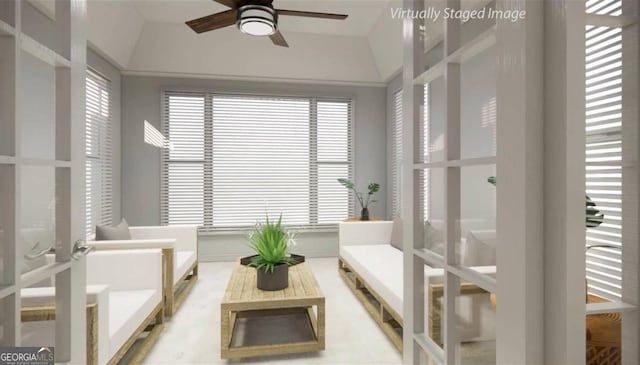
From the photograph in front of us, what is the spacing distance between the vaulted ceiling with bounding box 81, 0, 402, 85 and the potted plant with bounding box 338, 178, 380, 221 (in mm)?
1541

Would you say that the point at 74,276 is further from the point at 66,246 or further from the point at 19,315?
the point at 19,315

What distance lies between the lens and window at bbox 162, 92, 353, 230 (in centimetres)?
470

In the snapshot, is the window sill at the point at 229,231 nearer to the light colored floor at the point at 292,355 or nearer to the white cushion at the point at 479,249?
the light colored floor at the point at 292,355

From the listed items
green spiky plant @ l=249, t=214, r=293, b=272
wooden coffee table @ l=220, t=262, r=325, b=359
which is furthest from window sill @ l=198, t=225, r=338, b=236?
green spiky plant @ l=249, t=214, r=293, b=272

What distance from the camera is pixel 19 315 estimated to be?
77 centimetres

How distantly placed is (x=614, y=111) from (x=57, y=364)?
1537 millimetres

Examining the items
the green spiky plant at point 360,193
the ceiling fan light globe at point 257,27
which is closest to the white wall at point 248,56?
the green spiky plant at point 360,193

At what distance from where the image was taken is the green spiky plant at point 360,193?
15.7 feet

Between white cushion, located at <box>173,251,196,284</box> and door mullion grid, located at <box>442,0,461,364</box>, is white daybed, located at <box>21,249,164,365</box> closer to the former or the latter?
white cushion, located at <box>173,251,196,284</box>

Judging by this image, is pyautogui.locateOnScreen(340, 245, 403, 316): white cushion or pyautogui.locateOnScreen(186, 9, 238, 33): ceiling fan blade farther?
pyautogui.locateOnScreen(186, 9, 238, 33): ceiling fan blade

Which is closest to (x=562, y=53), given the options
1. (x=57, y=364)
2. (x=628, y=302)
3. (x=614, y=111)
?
(x=614, y=111)

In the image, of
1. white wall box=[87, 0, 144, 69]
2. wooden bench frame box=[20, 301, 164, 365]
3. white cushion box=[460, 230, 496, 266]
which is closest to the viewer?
white cushion box=[460, 230, 496, 266]

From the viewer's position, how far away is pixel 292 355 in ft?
7.13

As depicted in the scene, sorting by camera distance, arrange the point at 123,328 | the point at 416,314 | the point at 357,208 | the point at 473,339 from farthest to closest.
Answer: the point at 357,208 < the point at 123,328 < the point at 416,314 < the point at 473,339
